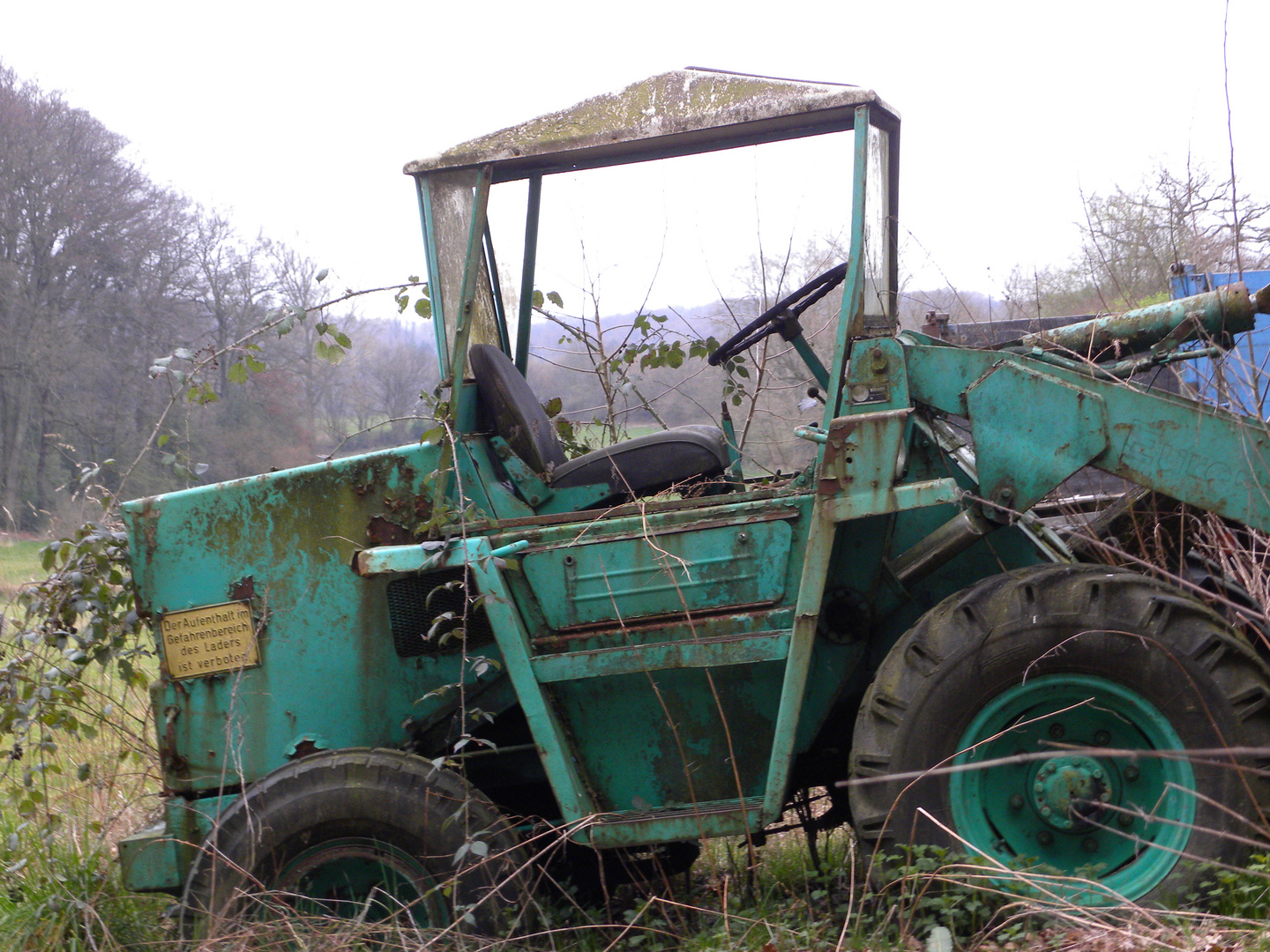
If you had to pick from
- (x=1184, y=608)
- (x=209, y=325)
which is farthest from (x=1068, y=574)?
(x=209, y=325)

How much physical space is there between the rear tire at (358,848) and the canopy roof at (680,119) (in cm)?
176

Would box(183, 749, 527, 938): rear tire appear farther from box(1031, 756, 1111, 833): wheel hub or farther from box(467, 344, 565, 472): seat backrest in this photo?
box(1031, 756, 1111, 833): wheel hub

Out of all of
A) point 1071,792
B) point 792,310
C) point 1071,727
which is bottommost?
point 1071,792

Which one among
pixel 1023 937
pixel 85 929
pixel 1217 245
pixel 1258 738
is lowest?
pixel 85 929

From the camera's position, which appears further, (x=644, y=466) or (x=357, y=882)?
(x=644, y=466)

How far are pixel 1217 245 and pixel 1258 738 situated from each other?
2264 millimetres

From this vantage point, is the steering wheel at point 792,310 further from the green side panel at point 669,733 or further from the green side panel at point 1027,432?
the green side panel at point 669,733

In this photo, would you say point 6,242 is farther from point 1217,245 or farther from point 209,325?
point 1217,245

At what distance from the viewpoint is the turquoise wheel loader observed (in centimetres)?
248

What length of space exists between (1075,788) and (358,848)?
1.86 m

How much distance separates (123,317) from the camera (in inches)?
906

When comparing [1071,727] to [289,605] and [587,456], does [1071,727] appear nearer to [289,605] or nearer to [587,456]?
[587,456]

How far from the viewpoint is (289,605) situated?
9.91 ft

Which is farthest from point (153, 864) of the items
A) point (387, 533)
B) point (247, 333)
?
point (247, 333)
